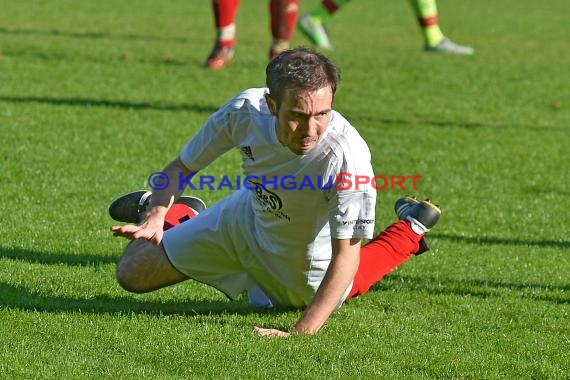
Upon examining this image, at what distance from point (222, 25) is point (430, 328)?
8.61 m

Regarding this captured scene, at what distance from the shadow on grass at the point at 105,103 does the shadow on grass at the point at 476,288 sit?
5.13 meters

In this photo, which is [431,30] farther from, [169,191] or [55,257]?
[169,191]

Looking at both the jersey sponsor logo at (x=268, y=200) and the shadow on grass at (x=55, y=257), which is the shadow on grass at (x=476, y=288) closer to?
the jersey sponsor logo at (x=268, y=200)

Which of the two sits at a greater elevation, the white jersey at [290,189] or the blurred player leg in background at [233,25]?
the white jersey at [290,189]

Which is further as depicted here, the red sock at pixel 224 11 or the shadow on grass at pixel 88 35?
the shadow on grass at pixel 88 35

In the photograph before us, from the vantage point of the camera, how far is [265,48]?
617 inches

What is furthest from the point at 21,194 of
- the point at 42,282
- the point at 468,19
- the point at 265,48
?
the point at 468,19

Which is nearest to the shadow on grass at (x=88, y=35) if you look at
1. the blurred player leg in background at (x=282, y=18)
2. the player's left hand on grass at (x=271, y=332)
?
the blurred player leg in background at (x=282, y=18)

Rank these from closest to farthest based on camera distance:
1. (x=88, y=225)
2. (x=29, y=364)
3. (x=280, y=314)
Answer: (x=29, y=364)
(x=280, y=314)
(x=88, y=225)

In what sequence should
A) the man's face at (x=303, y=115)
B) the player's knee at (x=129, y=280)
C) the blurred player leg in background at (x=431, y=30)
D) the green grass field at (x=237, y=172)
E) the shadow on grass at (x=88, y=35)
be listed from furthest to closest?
the shadow on grass at (x=88, y=35) → the blurred player leg in background at (x=431, y=30) → the player's knee at (x=129, y=280) → the green grass field at (x=237, y=172) → the man's face at (x=303, y=115)

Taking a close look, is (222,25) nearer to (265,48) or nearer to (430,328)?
(265,48)

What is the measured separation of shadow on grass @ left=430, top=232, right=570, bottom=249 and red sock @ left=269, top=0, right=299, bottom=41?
5954 millimetres

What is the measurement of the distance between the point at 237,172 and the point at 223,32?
5.03m

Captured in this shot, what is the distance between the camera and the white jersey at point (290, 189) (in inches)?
188
